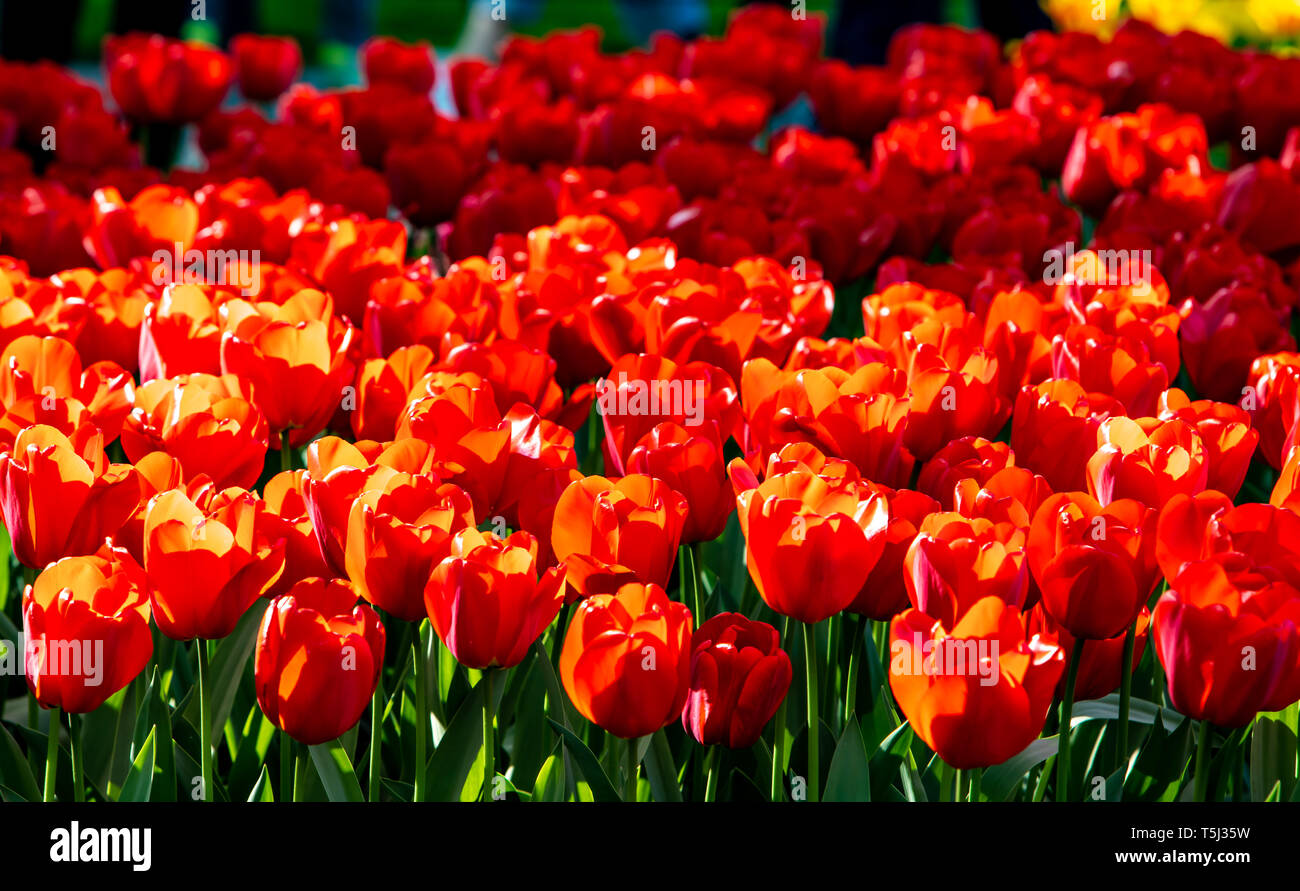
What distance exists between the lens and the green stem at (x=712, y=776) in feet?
4.65

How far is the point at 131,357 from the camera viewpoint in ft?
6.63

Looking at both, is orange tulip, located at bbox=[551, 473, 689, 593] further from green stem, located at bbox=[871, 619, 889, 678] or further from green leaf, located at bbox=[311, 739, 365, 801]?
green stem, located at bbox=[871, 619, 889, 678]

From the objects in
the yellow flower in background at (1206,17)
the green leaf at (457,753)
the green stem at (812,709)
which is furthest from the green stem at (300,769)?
the yellow flower in background at (1206,17)

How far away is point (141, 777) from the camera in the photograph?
1.43 metres

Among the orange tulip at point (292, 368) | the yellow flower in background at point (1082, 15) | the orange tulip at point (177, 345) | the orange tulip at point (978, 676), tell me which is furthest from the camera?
the yellow flower in background at point (1082, 15)

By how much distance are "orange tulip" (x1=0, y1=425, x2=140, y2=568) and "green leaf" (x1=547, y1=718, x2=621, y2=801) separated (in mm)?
436

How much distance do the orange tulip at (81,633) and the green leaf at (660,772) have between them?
458mm

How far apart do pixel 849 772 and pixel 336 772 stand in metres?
0.46

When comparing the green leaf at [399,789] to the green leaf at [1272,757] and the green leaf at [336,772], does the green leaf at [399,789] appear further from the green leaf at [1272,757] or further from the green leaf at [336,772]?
the green leaf at [1272,757]

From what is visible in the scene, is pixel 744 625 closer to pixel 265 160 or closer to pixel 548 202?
pixel 548 202

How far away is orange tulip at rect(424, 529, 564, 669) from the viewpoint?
1251 millimetres

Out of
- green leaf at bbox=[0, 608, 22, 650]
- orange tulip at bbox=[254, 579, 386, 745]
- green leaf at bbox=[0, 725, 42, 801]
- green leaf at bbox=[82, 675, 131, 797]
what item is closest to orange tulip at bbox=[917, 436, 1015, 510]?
orange tulip at bbox=[254, 579, 386, 745]

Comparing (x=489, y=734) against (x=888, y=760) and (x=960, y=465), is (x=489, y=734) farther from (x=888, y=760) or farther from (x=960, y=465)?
(x=960, y=465)

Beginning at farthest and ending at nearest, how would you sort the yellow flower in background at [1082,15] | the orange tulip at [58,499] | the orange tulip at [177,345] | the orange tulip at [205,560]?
the yellow flower in background at [1082,15], the orange tulip at [177,345], the orange tulip at [58,499], the orange tulip at [205,560]
